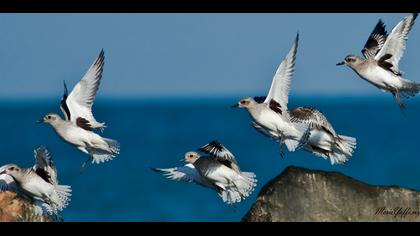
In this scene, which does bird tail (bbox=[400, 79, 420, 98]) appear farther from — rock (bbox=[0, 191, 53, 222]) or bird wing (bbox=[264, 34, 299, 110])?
rock (bbox=[0, 191, 53, 222])

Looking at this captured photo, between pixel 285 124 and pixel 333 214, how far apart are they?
7.89 ft

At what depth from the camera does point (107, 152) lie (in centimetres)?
1534

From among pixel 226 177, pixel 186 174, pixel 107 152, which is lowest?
pixel 226 177

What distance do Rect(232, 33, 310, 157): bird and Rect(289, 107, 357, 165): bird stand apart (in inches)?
7.0

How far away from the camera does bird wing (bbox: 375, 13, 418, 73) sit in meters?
16.2

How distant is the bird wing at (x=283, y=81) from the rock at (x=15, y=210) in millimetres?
3257

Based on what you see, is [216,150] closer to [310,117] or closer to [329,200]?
[329,200]

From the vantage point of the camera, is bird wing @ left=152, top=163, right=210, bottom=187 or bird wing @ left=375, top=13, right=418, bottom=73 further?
bird wing @ left=375, top=13, right=418, bottom=73

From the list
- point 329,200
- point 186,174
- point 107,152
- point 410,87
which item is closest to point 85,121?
point 107,152

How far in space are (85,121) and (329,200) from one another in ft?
12.1

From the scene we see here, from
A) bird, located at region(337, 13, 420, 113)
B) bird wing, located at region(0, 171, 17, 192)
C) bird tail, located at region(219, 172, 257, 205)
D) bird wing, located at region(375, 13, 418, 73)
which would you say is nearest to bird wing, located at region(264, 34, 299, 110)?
bird tail, located at region(219, 172, 257, 205)

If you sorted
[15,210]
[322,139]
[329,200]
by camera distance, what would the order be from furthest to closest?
[322,139]
[15,210]
[329,200]

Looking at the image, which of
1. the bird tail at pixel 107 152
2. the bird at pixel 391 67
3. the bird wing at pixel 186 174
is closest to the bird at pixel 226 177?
the bird wing at pixel 186 174

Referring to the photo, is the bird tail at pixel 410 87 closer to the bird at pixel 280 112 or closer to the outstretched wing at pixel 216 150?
the bird at pixel 280 112
